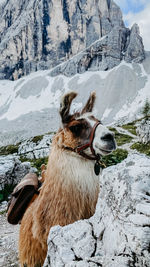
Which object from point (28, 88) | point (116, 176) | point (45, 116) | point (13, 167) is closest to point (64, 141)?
point (116, 176)

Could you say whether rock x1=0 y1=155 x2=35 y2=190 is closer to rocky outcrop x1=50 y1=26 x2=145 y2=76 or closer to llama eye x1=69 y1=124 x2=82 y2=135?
llama eye x1=69 y1=124 x2=82 y2=135

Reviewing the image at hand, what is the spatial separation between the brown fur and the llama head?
0.01m

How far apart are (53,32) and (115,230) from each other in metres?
143

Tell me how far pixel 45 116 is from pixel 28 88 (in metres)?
33.9

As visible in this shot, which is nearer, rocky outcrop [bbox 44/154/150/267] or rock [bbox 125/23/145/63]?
rocky outcrop [bbox 44/154/150/267]

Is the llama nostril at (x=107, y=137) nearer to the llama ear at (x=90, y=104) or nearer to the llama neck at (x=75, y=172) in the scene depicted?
the llama neck at (x=75, y=172)

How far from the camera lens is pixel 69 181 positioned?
2.66 meters

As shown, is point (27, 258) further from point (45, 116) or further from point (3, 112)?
point (3, 112)

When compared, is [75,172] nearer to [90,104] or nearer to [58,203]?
[58,203]

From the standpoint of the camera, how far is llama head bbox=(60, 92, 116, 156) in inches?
98.6

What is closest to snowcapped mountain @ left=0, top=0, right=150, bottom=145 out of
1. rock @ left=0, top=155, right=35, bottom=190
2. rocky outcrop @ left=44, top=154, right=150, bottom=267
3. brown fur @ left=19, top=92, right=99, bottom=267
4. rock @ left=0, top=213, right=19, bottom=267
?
rock @ left=0, top=155, right=35, bottom=190

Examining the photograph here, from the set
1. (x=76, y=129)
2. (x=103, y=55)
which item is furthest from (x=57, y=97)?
(x=76, y=129)

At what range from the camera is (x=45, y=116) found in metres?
85.1

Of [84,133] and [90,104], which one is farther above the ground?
[90,104]
